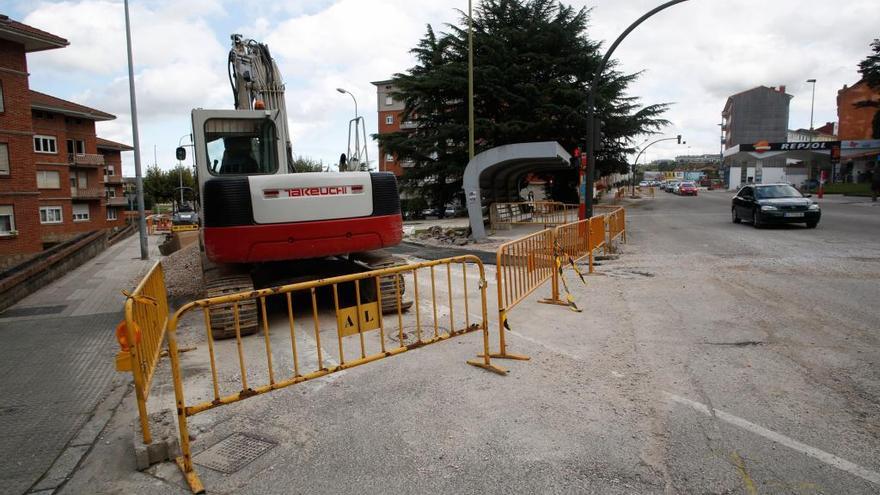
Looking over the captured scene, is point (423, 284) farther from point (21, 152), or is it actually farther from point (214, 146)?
point (21, 152)

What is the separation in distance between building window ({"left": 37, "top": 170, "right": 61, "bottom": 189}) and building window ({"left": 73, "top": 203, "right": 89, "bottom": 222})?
29.9ft

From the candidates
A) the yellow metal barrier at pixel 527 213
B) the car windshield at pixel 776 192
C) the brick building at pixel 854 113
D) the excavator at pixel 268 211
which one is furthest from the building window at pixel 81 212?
the brick building at pixel 854 113

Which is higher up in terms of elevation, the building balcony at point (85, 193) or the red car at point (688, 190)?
the building balcony at point (85, 193)

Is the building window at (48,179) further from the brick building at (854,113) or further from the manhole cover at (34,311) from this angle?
the brick building at (854,113)

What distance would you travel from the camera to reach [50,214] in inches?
1510

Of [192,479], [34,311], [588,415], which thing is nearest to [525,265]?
[588,415]

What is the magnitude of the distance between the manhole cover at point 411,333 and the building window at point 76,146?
5037 cm

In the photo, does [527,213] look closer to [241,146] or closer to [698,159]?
[241,146]

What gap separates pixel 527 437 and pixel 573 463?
431 mm

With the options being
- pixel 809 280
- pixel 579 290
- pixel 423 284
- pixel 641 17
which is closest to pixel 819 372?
pixel 579 290

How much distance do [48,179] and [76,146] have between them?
9.74 meters

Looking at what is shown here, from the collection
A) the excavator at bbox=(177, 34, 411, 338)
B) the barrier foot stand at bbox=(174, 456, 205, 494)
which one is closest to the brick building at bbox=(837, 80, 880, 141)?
the excavator at bbox=(177, 34, 411, 338)

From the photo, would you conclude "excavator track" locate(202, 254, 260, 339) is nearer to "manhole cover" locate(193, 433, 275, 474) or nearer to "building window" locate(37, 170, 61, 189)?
"manhole cover" locate(193, 433, 275, 474)

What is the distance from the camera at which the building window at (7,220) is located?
79.2ft
